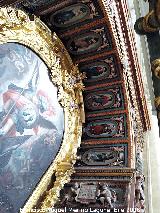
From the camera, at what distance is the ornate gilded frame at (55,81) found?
16.9ft

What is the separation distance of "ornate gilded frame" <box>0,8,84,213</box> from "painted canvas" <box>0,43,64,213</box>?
0.12 meters

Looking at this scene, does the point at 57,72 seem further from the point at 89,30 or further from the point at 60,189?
the point at 60,189

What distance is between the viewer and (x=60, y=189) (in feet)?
19.5

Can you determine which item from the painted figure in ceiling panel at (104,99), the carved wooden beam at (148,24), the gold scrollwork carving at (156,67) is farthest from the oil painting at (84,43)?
the gold scrollwork carving at (156,67)

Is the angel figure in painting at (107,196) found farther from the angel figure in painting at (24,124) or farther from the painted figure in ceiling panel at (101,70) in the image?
the painted figure in ceiling panel at (101,70)

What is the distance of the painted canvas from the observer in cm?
501

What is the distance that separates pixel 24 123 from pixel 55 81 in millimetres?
1074

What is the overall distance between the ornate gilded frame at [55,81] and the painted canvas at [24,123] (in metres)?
0.12

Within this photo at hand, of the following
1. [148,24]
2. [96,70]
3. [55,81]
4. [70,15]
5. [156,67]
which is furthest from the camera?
[96,70]

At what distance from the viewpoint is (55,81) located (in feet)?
20.0

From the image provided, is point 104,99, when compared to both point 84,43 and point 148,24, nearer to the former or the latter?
point 84,43

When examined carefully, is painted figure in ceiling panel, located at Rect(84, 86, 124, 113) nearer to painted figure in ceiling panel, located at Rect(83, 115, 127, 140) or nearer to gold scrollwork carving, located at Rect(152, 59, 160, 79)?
painted figure in ceiling panel, located at Rect(83, 115, 127, 140)

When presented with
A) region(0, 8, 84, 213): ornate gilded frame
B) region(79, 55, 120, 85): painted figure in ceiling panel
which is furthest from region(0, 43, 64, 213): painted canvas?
region(79, 55, 120, 85): painted figure in ceiling panel

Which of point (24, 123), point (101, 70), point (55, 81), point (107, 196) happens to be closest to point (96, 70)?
point (101, 70)
